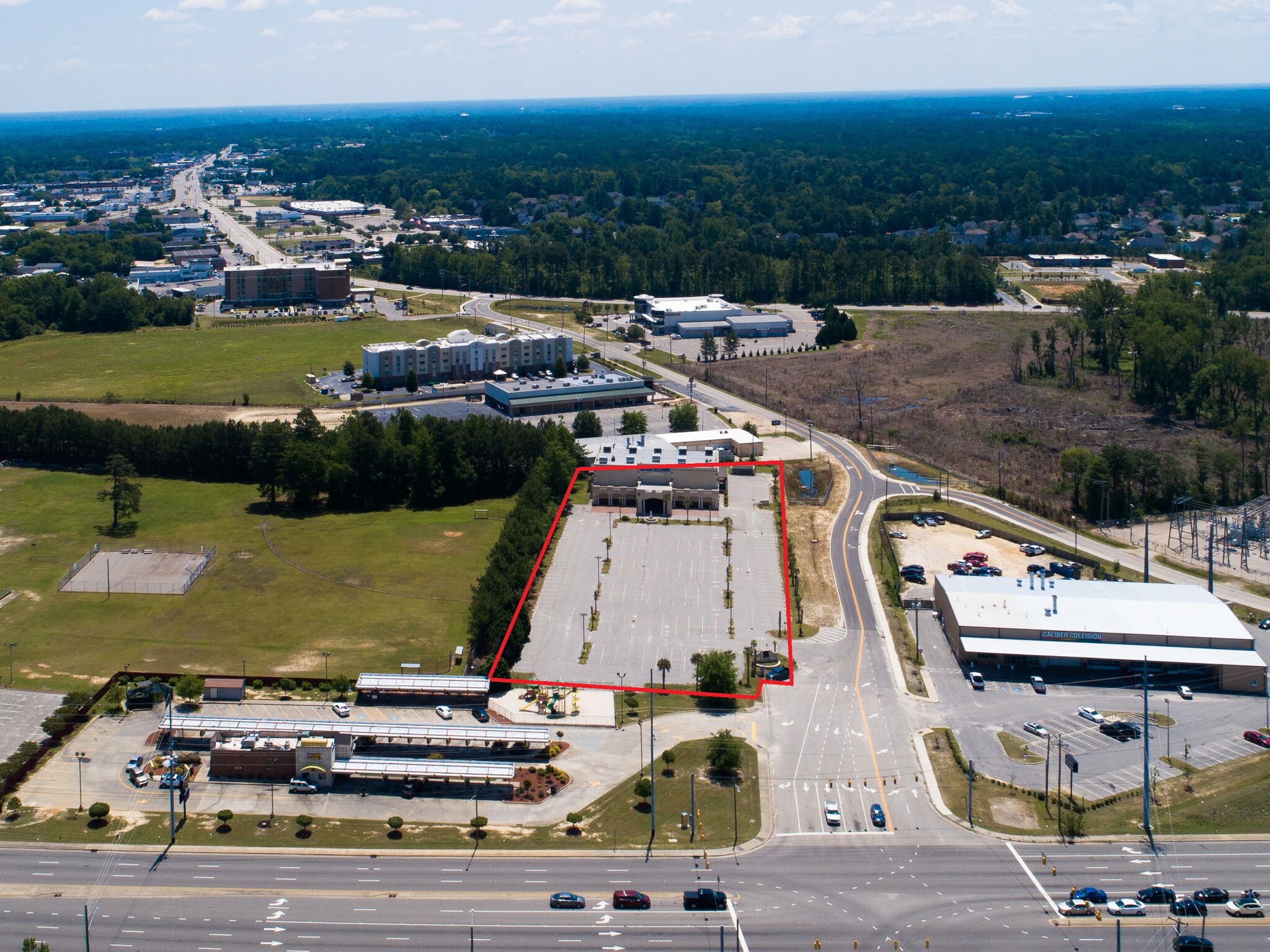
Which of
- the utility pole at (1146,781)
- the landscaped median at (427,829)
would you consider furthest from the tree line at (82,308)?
the utility pole at (1146,781)

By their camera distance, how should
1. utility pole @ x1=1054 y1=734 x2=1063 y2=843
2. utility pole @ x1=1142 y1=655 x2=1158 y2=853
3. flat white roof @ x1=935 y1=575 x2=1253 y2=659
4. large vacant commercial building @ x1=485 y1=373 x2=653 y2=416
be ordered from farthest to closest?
large vacant commercial building @ x1=485 y1=373 x2=653 y2=416 → flat white roof @ x1=935 y1=575 x2=1253 y2=659 → utility pole @ x1=1054 y1=734 x2=1063 y2=843 → utility pole @ x1=1142 y1=655 x2=1158 y2=853

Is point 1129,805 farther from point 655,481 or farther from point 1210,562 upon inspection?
point 655,481

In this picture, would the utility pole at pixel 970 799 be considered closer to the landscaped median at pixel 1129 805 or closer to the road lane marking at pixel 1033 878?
the landscaped median at pixel 1129 805

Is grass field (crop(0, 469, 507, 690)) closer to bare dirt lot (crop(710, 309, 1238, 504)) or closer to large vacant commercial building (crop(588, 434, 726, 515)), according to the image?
large vacant commercial building (crop(588, 434, 726, 515))

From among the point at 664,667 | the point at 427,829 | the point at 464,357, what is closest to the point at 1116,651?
the point at 664,667

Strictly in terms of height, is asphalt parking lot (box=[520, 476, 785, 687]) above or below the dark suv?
above

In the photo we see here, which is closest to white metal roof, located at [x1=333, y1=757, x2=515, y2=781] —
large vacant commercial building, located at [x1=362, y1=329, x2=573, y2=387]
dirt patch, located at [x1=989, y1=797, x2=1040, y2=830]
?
dirt patch, located at [x1=989, y1=797, x2=1040, y2=830]

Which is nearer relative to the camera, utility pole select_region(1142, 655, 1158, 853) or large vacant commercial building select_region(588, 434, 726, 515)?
utility pole select_region(1142, 655, 1158, 853)
